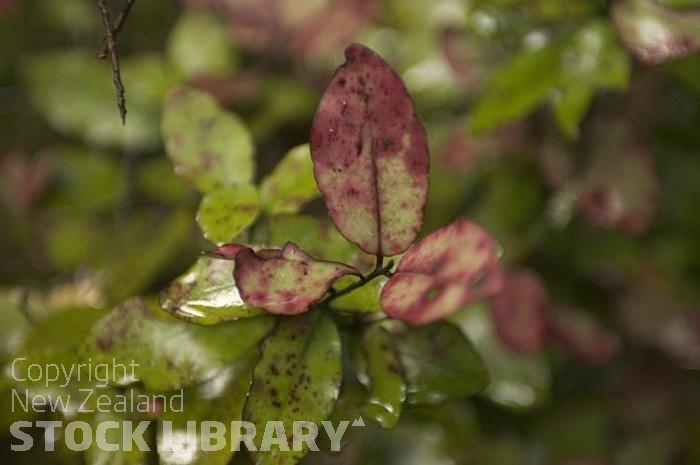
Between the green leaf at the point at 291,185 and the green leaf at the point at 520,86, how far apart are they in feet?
0.66

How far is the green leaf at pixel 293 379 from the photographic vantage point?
56cm

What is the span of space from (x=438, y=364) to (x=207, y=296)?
181 millimetres

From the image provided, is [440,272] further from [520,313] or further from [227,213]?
[520,313]

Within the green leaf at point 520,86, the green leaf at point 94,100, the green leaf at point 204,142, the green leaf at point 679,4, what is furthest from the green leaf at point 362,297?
the green leaf at point 94,100

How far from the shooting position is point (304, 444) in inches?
21.9

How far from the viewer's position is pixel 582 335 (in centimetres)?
94

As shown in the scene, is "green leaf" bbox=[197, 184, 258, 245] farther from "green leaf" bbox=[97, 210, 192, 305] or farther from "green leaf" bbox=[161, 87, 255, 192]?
"green leaf" bbox=[97, 210, 192, 305]

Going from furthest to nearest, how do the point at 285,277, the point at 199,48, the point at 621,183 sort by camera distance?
the point at 199,48, the point at 621,183, the point at 285,277

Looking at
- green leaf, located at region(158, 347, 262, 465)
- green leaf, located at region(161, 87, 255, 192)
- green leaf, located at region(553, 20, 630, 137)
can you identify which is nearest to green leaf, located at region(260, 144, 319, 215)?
green leaf, located at region(161, 87, 255, 192)

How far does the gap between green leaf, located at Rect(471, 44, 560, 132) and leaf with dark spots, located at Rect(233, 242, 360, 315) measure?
12.7 inches

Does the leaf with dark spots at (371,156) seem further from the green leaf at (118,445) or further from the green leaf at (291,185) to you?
the green leaf at (118,445)

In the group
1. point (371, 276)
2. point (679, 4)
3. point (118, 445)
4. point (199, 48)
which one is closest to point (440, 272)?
point (371, 276)

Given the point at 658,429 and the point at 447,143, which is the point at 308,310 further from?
the point at 658,429

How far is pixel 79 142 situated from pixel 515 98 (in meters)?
0.56
